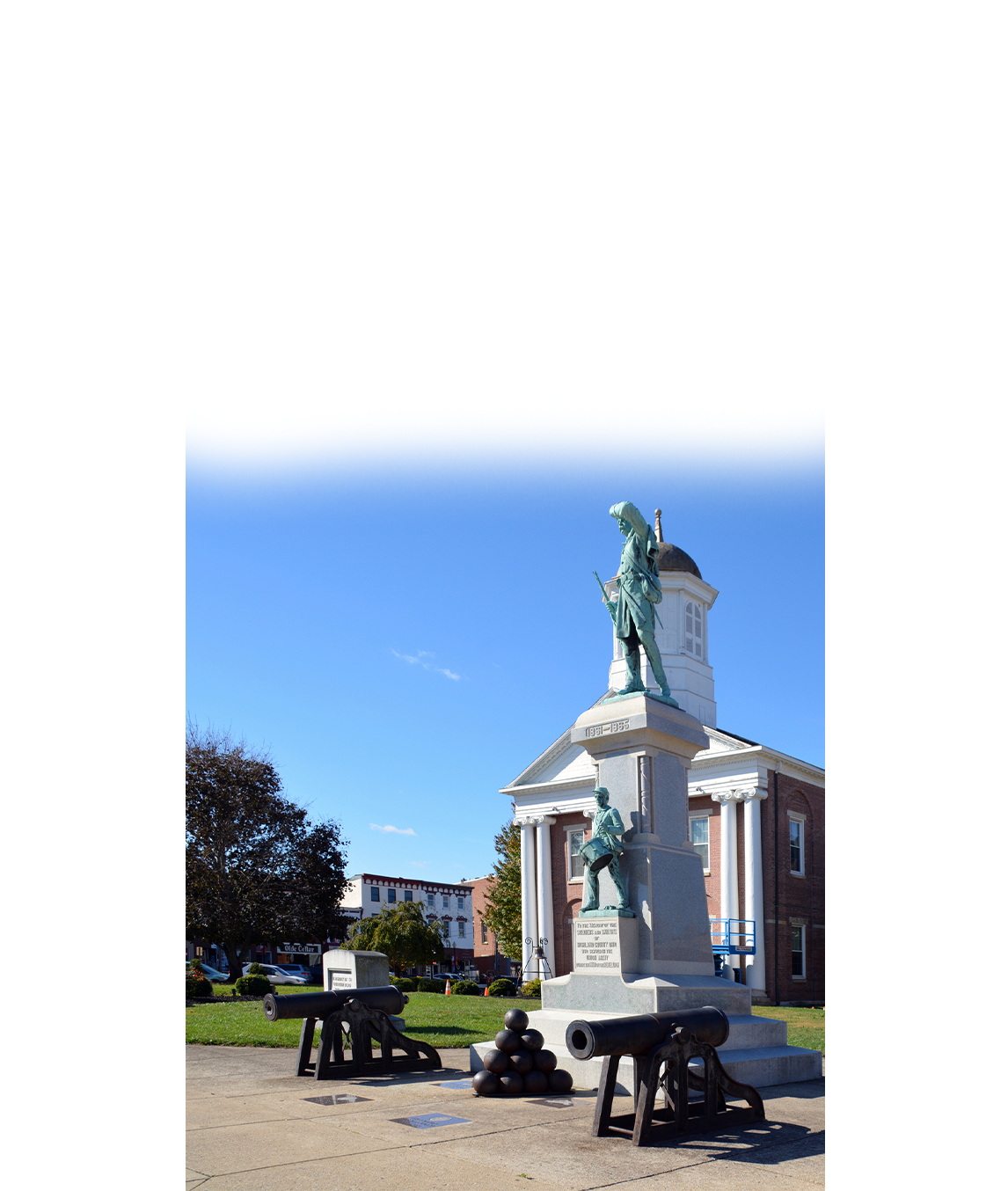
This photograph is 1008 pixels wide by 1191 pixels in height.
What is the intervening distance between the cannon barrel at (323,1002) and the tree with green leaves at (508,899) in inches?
1266

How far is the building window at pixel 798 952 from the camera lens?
34.1 meters

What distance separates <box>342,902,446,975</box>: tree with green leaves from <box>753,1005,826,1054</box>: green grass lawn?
2138 cm

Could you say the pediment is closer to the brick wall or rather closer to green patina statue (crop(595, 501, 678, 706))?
the brick wall

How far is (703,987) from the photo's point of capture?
1038 cm

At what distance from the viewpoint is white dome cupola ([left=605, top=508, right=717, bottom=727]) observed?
38250 millimetres

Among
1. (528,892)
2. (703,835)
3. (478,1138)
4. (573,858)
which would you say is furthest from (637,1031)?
(528,892)

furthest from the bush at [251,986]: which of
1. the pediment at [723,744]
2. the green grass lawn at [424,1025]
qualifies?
the pediment at [723,744]

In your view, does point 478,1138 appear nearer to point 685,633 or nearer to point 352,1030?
point 352,1030

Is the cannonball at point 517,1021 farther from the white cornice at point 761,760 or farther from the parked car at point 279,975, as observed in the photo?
the parked car at point 279,975

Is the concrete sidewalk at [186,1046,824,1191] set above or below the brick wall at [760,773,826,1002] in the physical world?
above

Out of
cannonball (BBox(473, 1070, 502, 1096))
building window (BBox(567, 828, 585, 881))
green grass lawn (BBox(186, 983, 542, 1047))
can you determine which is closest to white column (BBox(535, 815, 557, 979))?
building window (BBox(567, 828, 585, 881))

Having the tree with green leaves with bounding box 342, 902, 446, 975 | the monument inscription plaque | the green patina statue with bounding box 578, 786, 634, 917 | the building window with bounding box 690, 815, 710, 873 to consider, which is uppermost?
the green patina statue with bounding box 578, 786, 634, 917

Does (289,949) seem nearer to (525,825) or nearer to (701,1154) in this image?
(525,825)
